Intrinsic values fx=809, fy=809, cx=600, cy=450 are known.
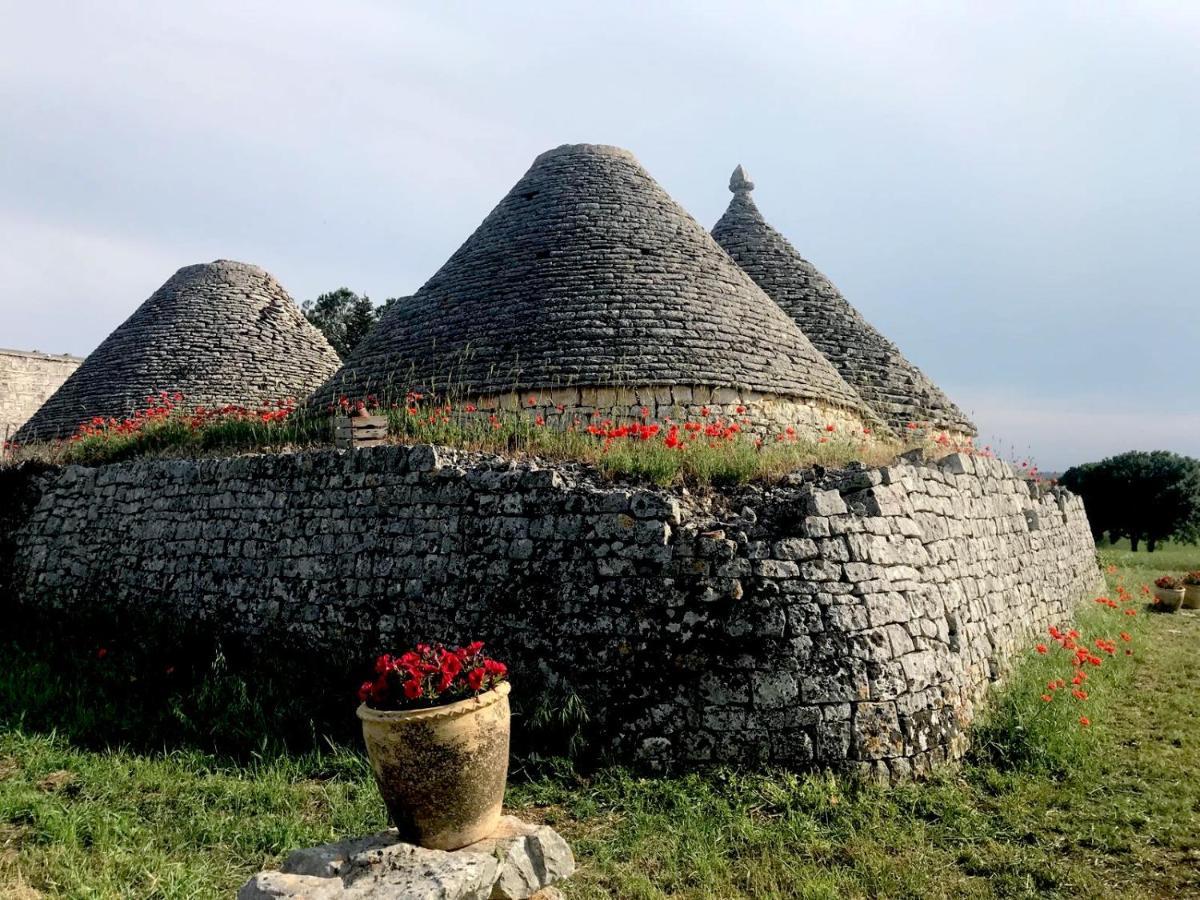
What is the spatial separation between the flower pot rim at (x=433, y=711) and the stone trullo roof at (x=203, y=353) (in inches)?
528

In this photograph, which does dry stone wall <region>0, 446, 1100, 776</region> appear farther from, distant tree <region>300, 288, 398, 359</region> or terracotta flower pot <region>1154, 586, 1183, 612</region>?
distant tree <region>300, 288, 398, 359</region>

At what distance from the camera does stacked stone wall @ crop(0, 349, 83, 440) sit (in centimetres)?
2614

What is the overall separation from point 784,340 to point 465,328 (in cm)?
426

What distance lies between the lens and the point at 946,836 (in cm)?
441

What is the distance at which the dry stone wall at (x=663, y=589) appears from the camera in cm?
506

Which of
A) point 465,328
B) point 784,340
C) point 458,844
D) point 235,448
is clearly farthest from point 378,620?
point 784,340

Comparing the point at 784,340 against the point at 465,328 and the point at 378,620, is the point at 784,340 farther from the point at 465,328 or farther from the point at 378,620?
the point at 378,620

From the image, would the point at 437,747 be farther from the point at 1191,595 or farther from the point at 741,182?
the point at 741,182

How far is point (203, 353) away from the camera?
16.5 metres

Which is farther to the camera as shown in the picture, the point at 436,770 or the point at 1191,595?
the point at 1191,595

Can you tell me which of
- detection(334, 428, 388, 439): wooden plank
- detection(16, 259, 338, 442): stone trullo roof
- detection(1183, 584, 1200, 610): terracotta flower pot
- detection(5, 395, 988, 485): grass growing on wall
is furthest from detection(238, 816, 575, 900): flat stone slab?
detection(16, 259, 338, 442): stone trullo roof

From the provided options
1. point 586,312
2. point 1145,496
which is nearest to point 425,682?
point 586,312

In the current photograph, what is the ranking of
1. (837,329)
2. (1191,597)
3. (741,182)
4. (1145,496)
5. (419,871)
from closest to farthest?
1. (419,871)
2. (1191,597)
3. (837,329)
4. (741,182)
5. (1145,496)

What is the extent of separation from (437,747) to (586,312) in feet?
23.6
